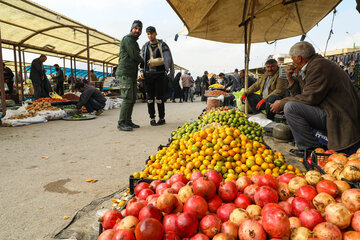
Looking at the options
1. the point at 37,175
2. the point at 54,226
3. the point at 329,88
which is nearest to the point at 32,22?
the point at 37,175

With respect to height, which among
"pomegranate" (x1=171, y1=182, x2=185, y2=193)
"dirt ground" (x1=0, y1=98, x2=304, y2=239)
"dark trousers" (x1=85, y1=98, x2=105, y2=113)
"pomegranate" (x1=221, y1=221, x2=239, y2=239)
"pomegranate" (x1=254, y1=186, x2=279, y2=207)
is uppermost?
"dark trousers" (x1=85, y1=98, x2=105, y2=113)

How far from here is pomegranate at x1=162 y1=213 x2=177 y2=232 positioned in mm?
1111

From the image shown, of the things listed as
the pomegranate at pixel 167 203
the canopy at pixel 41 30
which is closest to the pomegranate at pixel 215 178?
the pomegranate at pixel 167 203

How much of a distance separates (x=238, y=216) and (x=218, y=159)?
1330 mm

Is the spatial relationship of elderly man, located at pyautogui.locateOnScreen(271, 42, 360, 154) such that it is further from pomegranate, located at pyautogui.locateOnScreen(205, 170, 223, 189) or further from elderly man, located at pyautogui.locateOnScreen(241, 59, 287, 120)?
pomegranate, located at pyautogui.locateOnScreen(205, 170, 223, 189)

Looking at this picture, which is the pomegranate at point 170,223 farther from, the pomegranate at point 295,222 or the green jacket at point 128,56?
the green jacket at point 128,56

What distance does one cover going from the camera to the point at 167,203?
4.03 ft

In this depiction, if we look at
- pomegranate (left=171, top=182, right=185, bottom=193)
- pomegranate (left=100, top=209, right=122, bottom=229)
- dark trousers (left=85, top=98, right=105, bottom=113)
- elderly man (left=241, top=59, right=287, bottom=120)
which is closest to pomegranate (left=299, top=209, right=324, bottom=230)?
pomegranate (left=171, top=182, right=185, bottom=193)

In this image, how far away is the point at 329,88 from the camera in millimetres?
3043

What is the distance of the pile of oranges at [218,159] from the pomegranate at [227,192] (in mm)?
800

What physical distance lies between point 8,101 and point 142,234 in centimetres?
1161

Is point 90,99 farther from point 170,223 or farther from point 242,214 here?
point 242,214

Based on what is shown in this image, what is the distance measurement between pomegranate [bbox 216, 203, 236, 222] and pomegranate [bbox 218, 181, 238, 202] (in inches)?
4.1

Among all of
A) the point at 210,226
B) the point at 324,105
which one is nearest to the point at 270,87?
the point at 324,105
